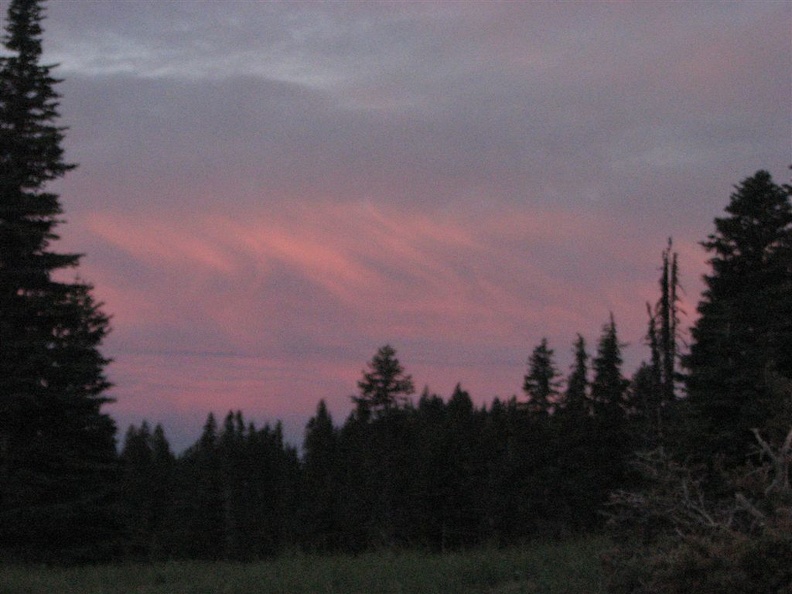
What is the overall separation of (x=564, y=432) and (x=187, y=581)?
5129cm

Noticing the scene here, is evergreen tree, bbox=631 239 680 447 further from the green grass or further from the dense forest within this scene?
the green grass

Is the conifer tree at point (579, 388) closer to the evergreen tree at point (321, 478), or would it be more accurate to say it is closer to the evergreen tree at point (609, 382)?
the evergreen tree at point (609, 382)

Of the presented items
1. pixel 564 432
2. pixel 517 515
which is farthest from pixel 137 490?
pixel 564 432

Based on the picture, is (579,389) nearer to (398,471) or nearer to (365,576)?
(398,471)

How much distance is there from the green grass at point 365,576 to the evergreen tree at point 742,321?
1126 cm

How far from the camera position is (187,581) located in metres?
13.2

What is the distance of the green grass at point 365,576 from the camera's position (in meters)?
11.7

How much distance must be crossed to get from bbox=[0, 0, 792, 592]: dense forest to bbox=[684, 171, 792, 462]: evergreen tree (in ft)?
0.24

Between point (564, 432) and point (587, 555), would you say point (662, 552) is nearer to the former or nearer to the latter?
point (587, 555)

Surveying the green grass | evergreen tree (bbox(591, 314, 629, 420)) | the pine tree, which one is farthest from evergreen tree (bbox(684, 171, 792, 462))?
evergreen tree (bbox(591, 314, 629, 420))

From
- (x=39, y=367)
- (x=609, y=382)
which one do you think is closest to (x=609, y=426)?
(x=609, y=382)

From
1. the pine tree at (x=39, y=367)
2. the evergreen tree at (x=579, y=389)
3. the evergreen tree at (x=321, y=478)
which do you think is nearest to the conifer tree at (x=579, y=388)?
the evergreen tree at (x=579, y=389)

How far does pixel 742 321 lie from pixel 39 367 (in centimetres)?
1941

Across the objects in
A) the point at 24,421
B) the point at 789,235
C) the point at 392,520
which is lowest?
the point at 392,520
